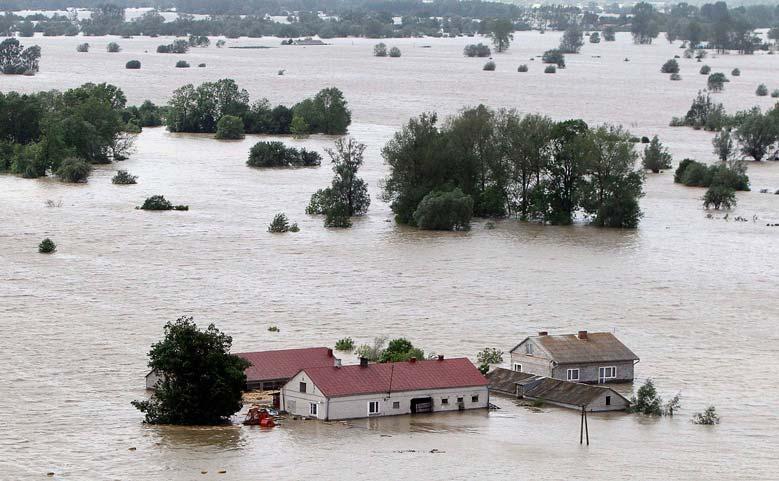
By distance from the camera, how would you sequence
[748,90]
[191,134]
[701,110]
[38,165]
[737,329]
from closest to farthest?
1. [737,329]
2. [38,165]
3. [191,134]
4. [701,110]
5. [748,90]

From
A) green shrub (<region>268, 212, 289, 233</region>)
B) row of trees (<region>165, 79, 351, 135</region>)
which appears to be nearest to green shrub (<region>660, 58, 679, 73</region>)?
row of trees (<region>165, 79, 351, 135</region>)

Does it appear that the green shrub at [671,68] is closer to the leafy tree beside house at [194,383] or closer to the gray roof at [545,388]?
the gray roof at [545,388]

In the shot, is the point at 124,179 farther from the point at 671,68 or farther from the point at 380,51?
the point at 380,51

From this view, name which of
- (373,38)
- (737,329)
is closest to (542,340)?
(737,329)

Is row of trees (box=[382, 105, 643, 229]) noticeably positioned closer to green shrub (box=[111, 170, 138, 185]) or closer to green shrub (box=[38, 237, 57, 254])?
green shrub (box=[111, 170, 138, 185])

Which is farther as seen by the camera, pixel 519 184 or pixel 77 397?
pixel 519 184

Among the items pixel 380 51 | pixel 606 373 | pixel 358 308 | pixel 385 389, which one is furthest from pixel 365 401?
pixel 380 51

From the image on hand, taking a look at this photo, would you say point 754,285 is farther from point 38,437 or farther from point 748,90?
point 748,90
